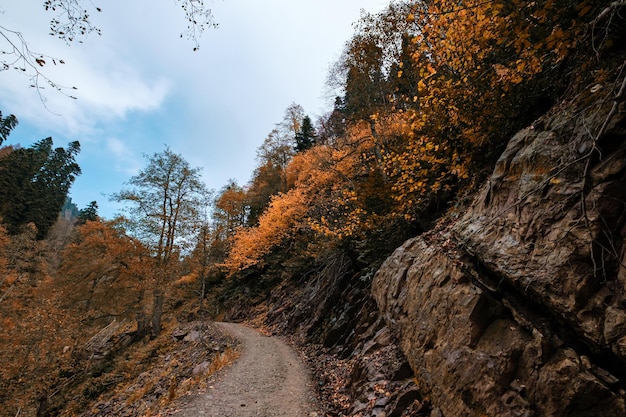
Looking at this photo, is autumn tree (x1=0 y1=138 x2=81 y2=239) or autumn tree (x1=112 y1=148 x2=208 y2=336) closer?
autumn tree (x1=112 y1=148 x2=208 y2=336)

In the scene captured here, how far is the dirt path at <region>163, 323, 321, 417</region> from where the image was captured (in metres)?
5.48

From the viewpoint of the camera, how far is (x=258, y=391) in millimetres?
6438

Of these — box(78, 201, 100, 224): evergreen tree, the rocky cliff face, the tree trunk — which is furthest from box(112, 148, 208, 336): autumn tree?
box(78, 201, 100, 224): evergreen tree

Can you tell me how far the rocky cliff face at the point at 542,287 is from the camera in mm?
2539

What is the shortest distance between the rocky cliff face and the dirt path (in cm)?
299

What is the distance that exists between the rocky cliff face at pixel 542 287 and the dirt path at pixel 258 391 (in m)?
2.99

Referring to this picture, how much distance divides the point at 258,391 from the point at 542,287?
6.10 metres

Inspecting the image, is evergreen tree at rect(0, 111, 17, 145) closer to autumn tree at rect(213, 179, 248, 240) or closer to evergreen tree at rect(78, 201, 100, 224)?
evergreen tree at rect(78, 201, 100, 224)

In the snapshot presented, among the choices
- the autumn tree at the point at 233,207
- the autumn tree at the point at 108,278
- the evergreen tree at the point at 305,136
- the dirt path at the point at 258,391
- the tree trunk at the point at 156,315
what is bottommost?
the dirt path at the point at 258,391

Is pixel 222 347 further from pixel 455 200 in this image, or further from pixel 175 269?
pixel 455 200

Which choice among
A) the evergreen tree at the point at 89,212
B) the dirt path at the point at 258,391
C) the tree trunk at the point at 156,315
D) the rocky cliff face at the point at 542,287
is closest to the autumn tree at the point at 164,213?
the tree trunk at the point at 156,315

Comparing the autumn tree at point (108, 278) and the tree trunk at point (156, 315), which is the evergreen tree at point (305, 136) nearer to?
the autumn tree at point (108, 278)

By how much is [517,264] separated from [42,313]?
15419 millimetres

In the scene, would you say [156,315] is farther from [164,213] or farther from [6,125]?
[6,125]
